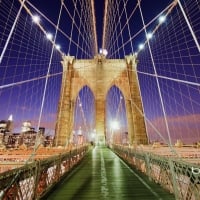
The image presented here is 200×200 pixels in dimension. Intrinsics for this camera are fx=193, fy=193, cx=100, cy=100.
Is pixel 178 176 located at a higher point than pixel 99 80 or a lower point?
lower

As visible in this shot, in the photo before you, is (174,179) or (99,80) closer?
(174,179)

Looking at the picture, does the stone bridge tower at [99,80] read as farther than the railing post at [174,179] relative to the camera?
Yes

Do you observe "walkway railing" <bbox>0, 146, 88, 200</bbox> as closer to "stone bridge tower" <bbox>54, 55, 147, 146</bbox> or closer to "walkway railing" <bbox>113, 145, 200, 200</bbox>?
"walkway railing" <bbox>113, 145, 200, 200</bbox>

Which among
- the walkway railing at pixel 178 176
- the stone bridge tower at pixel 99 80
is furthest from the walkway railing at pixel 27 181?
the stone bridge tower at pixel 99 80

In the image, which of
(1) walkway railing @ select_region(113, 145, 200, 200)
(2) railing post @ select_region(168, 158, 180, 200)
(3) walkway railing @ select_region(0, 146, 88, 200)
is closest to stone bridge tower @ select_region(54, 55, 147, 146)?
(1) walkway railing @ select_region(113, 145, 200, 200)

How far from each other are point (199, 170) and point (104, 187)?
2278 mm

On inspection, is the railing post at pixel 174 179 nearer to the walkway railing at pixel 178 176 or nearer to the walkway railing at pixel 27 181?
the walkway railing at pixel 178 176

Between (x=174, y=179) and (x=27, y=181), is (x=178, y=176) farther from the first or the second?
(x=27, y=181)

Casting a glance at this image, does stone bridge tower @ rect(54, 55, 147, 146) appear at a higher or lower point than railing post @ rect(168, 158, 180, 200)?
higher

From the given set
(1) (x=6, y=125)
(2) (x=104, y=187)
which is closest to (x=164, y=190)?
(2) (x=104, y=187)

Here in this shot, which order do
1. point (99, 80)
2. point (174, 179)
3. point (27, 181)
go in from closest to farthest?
point (27, 181) → point (174, 179) → point (99, 80)

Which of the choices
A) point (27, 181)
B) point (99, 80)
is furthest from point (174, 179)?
point (99, 80)

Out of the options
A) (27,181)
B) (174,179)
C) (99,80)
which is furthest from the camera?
(99,80)

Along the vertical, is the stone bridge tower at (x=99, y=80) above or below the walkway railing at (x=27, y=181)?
above
